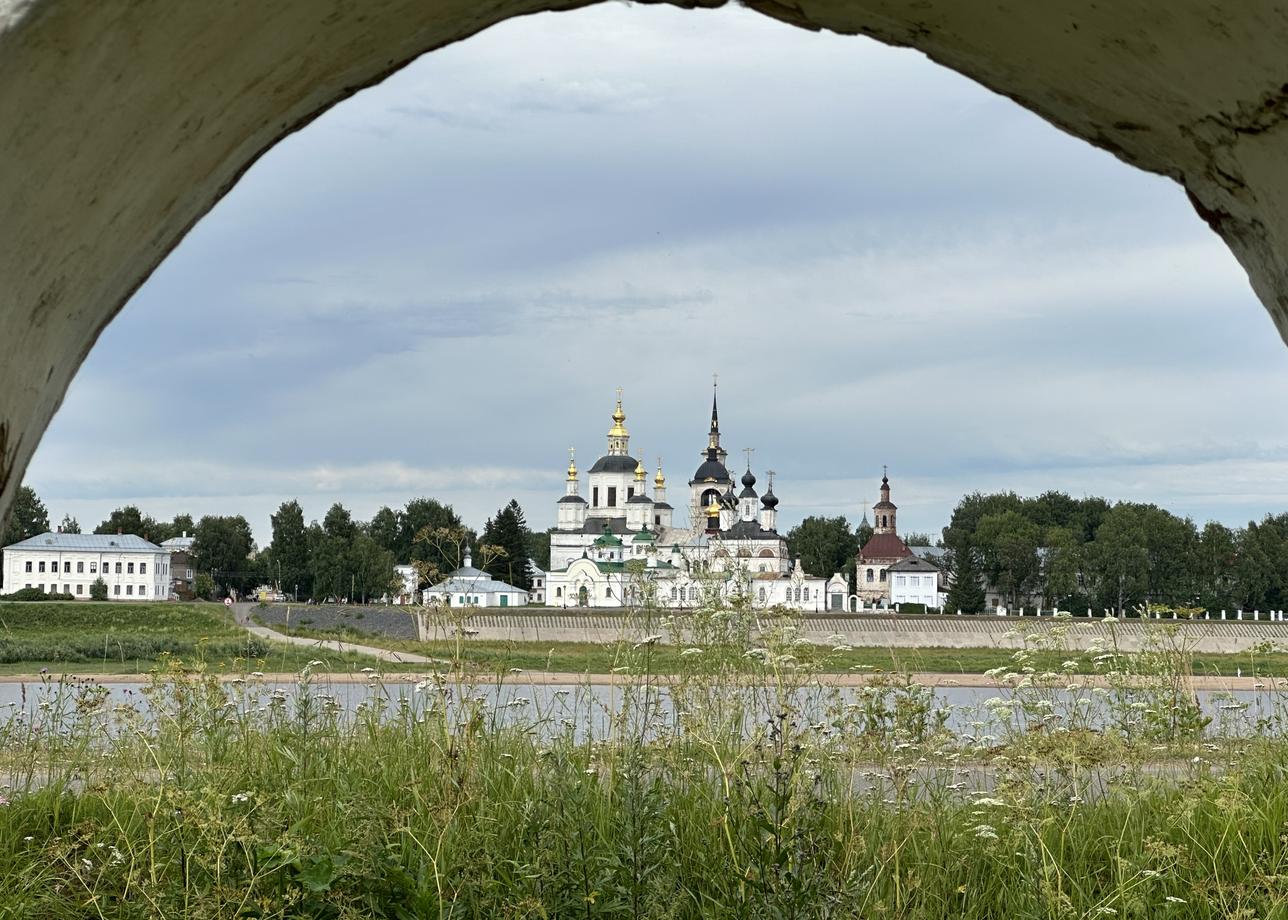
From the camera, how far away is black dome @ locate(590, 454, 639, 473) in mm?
95812

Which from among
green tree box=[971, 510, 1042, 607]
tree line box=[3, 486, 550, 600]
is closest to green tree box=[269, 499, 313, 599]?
tree line box=[3, 486, 550, 600]

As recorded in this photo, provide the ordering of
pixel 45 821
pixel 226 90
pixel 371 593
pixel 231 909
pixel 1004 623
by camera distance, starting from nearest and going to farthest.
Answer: pixel 226 90, pixel 231 909, pixel 45 821, pixel 1004 623, pixel 371 593

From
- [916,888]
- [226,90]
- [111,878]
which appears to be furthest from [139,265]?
[916,888]

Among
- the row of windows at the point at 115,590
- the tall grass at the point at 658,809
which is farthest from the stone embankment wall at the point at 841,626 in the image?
the row of windows at the point at 115,590

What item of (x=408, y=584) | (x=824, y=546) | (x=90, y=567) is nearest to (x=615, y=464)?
(x=824, y=546)

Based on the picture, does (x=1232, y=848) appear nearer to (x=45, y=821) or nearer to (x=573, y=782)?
(x=573, y=782)

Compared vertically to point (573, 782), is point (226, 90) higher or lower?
higher

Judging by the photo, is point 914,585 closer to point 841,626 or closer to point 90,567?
point 841,626

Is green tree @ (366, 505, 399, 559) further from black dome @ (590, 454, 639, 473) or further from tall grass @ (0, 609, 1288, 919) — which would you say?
tall grass @ (0, 609, 1288, 919)

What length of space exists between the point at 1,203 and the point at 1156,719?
5.50 metres

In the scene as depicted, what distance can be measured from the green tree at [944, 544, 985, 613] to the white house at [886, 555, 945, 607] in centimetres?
114

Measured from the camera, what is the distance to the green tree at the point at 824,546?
102 m

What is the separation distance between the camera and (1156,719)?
18.9 feet

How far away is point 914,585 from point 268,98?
294 ft
